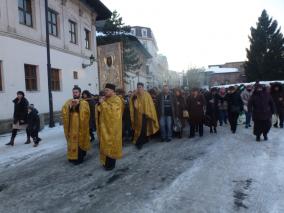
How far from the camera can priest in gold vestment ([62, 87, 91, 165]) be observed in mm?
7375

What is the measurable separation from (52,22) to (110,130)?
13.7m

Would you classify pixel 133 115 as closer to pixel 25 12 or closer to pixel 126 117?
pixel 126 117

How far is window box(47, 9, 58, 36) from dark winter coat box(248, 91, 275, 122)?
40.2 feet

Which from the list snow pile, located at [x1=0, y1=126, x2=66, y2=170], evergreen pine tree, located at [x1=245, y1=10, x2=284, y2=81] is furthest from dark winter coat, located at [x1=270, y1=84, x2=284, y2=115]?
evergreen pine tree, located at [x1=245, y1=10, x2=284, y2=81]

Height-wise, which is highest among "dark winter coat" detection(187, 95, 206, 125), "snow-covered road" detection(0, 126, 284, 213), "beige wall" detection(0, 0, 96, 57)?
"beige wall" detection(0, 0, 96, 57)

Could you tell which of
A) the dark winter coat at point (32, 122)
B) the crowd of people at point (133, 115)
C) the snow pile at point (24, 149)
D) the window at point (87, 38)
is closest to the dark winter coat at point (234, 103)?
the crowd of people at point (133, 115)

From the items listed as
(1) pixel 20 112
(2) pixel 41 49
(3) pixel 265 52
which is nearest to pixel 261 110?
(1) pixel 20 112

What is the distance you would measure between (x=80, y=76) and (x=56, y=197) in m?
17.1

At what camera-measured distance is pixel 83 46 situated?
2261 cm

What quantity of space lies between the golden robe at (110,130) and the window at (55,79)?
12223mm

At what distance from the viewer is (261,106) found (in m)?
9.80

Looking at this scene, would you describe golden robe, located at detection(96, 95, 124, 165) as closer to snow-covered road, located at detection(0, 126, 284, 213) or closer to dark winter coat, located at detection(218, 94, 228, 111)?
snow-covered road, located at detection(0, 126, 284, 213)

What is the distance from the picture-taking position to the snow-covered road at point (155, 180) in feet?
15.6

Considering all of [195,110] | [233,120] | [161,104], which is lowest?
[233,120]
